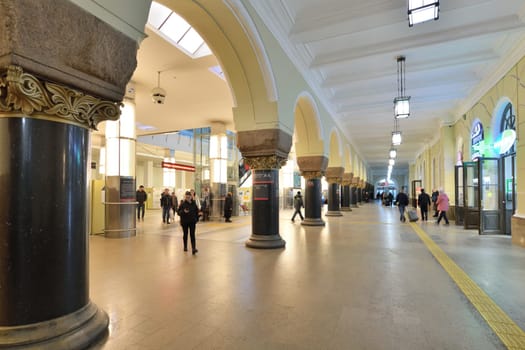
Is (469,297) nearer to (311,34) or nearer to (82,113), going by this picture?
(82,113)

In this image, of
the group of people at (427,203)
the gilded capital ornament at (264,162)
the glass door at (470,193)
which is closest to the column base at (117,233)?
the gilded capital ornament at (264,162)

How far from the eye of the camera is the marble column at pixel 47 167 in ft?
7.13

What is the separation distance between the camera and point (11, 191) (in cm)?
222

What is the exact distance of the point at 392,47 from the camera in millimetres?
7297

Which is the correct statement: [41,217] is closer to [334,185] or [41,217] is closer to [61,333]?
[61,333]

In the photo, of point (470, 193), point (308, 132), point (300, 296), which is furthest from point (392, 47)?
point (470, 193)

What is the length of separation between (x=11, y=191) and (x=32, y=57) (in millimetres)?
983

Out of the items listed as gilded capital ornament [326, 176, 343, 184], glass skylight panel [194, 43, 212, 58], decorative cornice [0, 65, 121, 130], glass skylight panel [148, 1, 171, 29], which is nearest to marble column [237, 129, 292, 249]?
glass skylight panel [194, 43, 212, 58]

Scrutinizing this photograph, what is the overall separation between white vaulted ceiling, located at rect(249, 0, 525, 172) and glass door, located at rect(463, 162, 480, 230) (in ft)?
8.52

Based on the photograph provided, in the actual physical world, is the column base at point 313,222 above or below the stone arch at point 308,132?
below

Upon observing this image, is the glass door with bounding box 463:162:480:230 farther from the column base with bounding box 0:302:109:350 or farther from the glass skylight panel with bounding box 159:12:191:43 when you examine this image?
the column base with bounding box 0:302:109:350


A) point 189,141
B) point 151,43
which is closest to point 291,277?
point 151,43

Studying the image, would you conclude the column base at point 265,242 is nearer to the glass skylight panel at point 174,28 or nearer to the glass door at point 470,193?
the glass skylight panel at point 174,28

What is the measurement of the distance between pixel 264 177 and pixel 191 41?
3852mm
